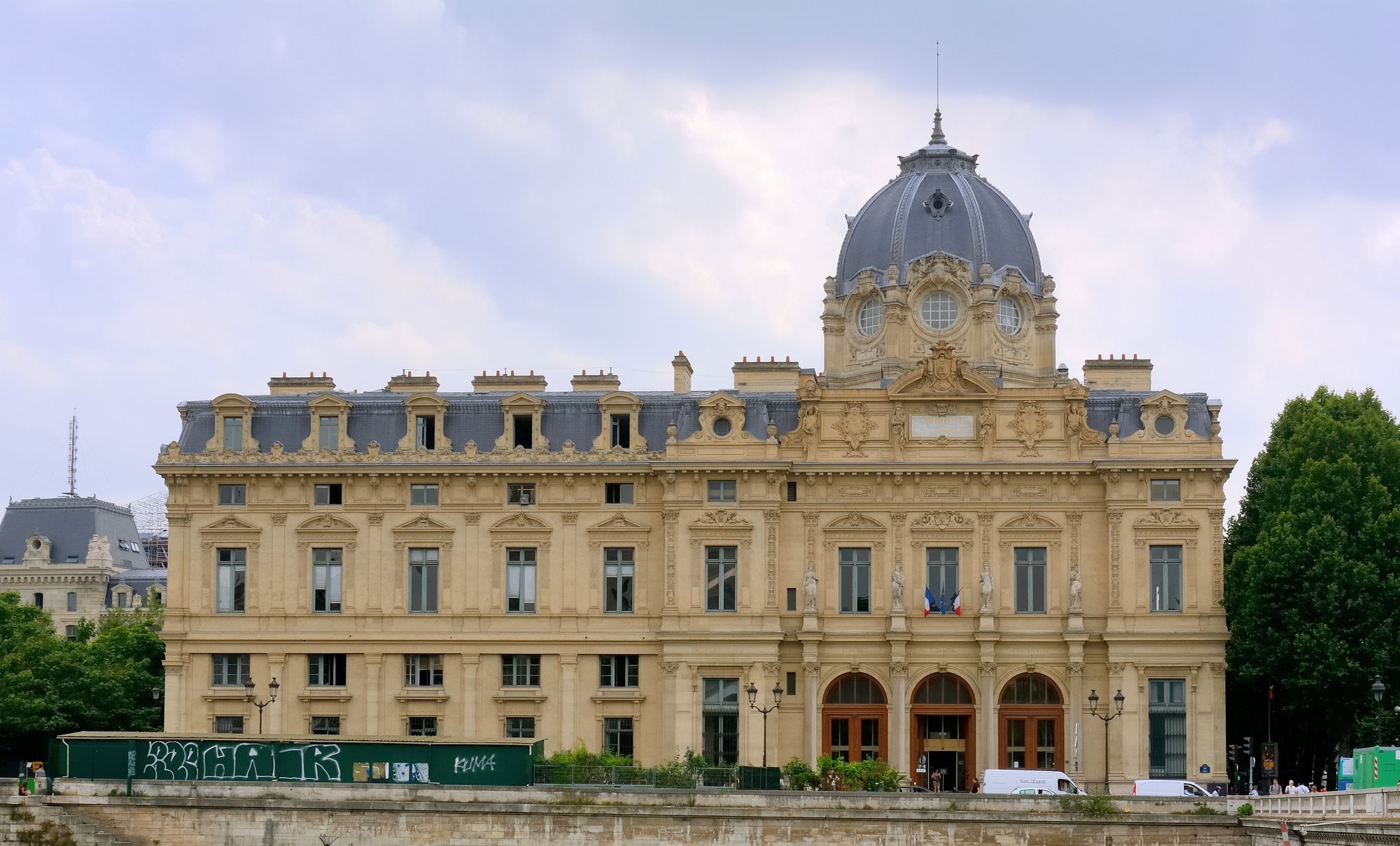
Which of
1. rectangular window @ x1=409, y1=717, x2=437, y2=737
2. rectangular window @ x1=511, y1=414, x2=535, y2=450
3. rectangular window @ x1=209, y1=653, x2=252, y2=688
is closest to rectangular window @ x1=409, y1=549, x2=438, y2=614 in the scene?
rectangular window @ x1=409, y1=717, x2=437, y2=737

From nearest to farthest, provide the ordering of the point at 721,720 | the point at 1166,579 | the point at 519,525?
the point at 721,720 → the point at 1166,579 → the point at 519,525

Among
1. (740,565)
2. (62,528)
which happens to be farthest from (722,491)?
(62,528)

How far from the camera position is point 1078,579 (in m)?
84.6

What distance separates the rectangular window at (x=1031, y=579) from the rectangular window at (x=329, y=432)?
27132mm

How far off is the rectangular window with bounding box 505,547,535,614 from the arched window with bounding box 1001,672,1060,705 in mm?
18737

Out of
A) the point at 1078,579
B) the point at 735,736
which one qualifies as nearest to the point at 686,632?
the point at 735,736

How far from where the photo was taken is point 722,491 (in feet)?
282

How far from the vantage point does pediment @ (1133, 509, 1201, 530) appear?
84.6 m

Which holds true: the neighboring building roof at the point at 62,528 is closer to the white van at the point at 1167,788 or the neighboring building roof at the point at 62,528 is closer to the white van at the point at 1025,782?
the white van at the point at 1025,782

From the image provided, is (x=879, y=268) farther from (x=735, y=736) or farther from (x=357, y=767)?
(x=357, y=767)

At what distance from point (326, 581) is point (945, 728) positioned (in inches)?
980

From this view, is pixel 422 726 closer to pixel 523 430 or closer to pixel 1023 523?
pixel 523 430

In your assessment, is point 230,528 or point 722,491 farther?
point 230,528

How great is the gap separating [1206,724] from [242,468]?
1514 inches
